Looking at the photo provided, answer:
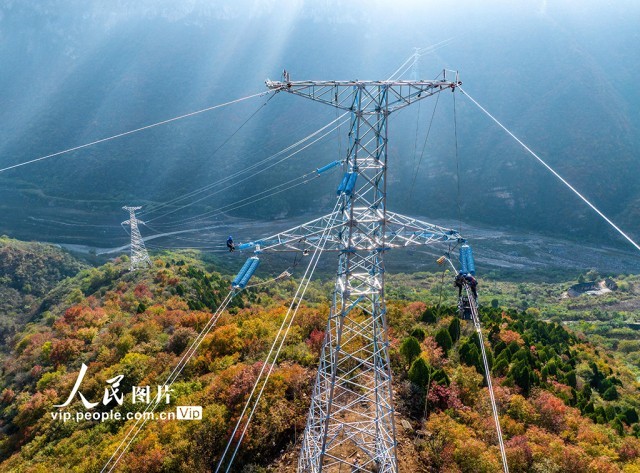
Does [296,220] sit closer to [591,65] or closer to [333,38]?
[333,38]

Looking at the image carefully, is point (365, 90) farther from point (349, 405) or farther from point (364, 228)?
point (349, 405)

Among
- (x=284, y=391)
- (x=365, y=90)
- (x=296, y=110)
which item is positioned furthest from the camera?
(x=296, y=110)

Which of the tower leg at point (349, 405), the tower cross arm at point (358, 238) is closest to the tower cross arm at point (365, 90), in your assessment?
the tower cross arm at point (358, 238)

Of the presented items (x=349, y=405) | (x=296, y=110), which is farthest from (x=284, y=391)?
(x=296, y=110)

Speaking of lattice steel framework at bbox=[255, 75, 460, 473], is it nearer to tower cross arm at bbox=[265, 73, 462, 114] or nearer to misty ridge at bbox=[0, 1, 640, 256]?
tower cross arm at bbox=[265, 73, 462, 114]

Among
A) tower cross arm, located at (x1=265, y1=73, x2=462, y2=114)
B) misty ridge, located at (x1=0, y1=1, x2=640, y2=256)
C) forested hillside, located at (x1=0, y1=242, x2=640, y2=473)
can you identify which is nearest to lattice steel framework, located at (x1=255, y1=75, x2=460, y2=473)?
tower cross arm, located at (x1=265, y1=73, x2=462, y2=114)
